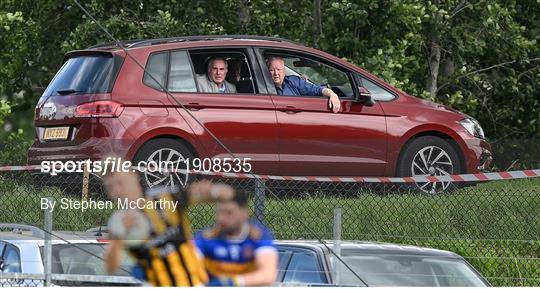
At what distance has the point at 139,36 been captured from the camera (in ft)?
70.6

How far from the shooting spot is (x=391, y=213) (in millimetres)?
13766

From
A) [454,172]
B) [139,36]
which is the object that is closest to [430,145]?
[454,172]

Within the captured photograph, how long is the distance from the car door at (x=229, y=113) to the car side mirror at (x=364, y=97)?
811mm

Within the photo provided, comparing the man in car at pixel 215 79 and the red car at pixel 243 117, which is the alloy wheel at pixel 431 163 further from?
the man in car at pixel 215 79

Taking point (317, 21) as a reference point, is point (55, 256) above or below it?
below

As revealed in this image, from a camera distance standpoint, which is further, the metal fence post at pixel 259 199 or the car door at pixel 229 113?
the car door at pixel 229 113

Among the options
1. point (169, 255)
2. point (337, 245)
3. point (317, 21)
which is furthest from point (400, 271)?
point (317, 21)

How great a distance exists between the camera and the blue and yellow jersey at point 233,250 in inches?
302

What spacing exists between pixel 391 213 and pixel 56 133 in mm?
2882

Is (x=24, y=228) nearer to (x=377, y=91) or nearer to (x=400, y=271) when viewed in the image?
(x=400, y=271)

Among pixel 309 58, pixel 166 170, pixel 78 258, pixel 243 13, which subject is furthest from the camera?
pixel 243 13

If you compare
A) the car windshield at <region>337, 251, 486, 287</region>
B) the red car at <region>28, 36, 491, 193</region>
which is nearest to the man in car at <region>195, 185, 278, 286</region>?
the car windshield at <region>337, 251, 486, 287</region>

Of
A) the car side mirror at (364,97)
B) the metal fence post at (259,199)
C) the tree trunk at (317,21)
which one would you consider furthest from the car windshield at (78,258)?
the tree trunk at (317,21)

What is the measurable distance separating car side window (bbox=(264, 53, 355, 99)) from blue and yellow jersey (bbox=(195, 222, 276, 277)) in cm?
692
